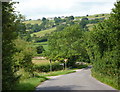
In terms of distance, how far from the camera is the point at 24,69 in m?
28.2

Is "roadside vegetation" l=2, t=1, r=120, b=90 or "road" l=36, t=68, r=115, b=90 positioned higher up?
"roadside vegetation" l=2, t=1, r=120, b=90

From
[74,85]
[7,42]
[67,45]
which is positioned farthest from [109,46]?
[67,45]

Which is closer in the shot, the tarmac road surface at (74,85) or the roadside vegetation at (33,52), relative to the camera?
the roadside vegetation at (33,52)

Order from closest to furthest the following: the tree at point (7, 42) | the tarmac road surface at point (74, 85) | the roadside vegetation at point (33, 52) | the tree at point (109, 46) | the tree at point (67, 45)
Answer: the tree at point (7, 42), the roadside vegetation at point (33, 52), the tarmac road surface at point (74, 85), the tree at point (109, 46), the tree at point (67, 45)

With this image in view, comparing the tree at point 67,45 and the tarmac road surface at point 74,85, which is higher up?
the tree at point 67,45

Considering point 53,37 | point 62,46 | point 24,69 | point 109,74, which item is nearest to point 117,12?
point 109,74

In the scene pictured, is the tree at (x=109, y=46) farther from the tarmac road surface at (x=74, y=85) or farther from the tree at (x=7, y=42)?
the tree at (x=7, y=42)

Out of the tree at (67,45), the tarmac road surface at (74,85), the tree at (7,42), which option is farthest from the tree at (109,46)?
the tree at (67,45)

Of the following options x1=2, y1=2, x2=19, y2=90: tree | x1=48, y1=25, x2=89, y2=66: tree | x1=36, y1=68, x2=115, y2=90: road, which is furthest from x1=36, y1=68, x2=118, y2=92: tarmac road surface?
x1=48, y1=25, x2=89, y2=66: tree

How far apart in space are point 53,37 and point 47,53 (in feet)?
23.7

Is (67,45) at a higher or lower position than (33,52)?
higher

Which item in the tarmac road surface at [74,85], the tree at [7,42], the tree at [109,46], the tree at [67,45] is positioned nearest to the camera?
the tree at [7,42]

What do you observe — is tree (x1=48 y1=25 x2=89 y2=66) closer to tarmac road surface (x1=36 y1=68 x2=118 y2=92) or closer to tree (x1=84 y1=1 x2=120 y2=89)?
tree (x1=84 y1=1 x2=120 y2=89)

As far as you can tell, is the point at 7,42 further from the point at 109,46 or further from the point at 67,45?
the point at 67,45
